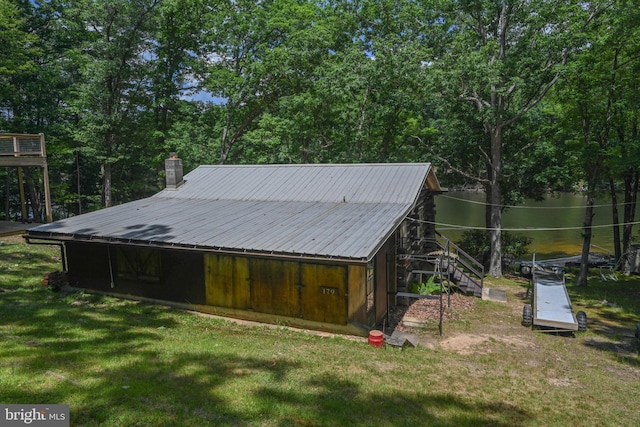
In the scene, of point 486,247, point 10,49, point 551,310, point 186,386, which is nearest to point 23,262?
point 186,386

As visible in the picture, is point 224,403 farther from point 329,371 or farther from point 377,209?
point 377,209

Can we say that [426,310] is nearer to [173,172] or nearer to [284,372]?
[284,372]

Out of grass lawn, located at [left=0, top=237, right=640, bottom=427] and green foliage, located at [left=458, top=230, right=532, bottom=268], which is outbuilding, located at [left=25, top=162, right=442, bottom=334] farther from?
green foliage, located at [left=458, top=230, right=532, bottom=268]

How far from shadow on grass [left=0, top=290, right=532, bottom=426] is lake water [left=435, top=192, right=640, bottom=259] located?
21.6 meters

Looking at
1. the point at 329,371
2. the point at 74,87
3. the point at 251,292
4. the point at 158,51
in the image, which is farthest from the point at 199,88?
the point at 329,371

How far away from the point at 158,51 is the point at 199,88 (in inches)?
162

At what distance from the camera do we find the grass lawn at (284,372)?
21.8 ft

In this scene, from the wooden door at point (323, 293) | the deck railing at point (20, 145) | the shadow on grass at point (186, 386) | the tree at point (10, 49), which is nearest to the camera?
the shadow on grass at point (186, 386)

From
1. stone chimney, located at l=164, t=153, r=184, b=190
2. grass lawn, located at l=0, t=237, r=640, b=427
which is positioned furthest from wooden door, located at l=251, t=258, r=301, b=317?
stone chimney, located at l=164, t=153, r=184, b=190

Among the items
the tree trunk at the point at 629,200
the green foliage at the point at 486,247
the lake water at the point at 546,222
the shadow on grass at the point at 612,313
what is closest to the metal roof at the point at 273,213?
the shadow on grass at the point at 612,313

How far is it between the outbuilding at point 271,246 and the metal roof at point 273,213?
48mm

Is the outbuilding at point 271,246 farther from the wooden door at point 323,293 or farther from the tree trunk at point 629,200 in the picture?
the tree trunk at point 629,200

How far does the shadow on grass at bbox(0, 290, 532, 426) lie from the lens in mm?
6379

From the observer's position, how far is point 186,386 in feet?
24.0
